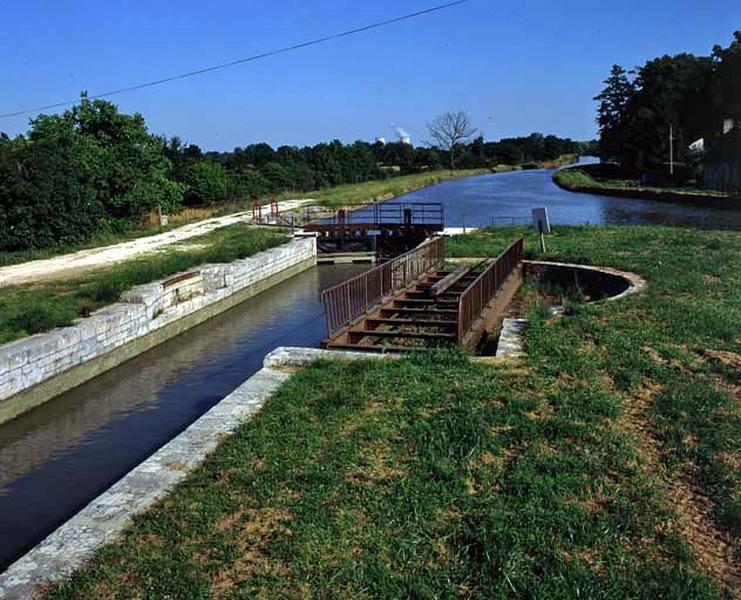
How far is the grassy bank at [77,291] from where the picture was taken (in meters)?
10.6

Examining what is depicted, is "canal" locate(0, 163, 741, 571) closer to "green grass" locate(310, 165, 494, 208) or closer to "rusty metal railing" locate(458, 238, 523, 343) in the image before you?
"rusty metal railing" locate(458, 238, 523, 343)

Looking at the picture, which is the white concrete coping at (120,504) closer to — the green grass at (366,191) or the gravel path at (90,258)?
the gravel path at (90,258)

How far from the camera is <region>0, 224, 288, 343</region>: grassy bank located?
10.6 meters

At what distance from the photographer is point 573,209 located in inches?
1619

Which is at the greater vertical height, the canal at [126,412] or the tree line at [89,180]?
the tree line at [89,180]

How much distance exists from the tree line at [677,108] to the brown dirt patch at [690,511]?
56.4 metres

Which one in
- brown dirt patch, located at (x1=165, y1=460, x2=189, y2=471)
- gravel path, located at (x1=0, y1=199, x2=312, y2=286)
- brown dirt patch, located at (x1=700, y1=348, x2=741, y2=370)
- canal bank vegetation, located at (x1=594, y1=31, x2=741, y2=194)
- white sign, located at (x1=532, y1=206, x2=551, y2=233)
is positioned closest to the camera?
brown dirt patch, located at (x1=165, y1=460, x2=189, y2=471)

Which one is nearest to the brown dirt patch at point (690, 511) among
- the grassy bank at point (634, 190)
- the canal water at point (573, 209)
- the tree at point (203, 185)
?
the canal water at point (573, 209)

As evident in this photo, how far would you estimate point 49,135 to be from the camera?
24375 millimetres

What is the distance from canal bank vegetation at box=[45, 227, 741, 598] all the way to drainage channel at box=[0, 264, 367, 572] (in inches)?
78.7

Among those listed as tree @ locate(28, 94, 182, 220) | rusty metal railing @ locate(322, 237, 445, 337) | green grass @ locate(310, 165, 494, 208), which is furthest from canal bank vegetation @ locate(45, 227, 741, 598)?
green grass @ locate(310, 165, 494, 208)

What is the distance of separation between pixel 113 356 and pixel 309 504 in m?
7.78

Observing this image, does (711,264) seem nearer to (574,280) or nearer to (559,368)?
(574,280)

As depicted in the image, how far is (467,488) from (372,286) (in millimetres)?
7117
